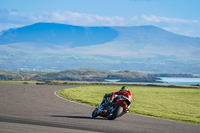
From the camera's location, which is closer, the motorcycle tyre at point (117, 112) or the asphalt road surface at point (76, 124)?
the asphalt road surface at point (76, 124)

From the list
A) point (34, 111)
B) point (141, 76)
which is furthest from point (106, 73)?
point (34, 111)

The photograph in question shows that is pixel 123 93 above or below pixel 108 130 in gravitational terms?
above

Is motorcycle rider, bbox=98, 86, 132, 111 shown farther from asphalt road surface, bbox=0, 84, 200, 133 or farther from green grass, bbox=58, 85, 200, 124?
green grass, bbox=58, 85, 200, 124

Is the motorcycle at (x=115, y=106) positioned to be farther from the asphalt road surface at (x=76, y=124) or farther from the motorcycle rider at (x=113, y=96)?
the asphalt road surface at (x=76, y=124)

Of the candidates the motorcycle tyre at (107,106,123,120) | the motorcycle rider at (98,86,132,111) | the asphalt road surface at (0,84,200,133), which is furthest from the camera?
the motorcycle rider at (98,86,132,111)

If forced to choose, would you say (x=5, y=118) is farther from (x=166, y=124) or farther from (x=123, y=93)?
(x=166, y=124)

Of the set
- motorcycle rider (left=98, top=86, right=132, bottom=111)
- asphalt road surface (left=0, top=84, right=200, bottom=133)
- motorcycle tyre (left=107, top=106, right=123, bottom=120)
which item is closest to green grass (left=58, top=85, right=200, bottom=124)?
asphalt road surface (left=0, top=84, right=200, bottom=133)

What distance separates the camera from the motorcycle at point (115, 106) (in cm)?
1666

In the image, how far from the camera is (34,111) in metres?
18.9

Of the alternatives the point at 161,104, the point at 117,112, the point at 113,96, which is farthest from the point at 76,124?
the point at 161,104

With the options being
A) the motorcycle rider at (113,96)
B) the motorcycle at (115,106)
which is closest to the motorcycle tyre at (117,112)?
the motorcycle at (115,106)

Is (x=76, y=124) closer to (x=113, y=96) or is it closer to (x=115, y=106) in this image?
(x=115, y=106)

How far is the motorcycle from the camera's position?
1666 cm

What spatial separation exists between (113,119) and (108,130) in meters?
2.82
